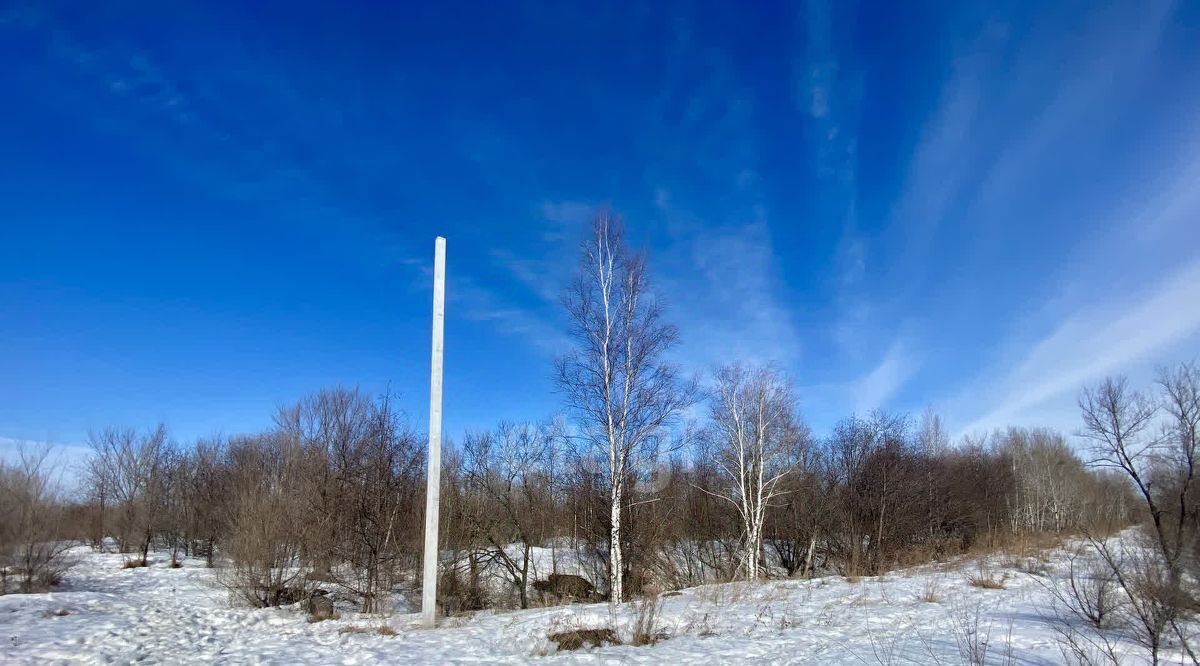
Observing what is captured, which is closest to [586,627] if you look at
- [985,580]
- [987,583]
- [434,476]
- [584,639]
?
[584,639]

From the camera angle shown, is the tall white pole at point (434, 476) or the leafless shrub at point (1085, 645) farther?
the tall white pole at point (434, 476)

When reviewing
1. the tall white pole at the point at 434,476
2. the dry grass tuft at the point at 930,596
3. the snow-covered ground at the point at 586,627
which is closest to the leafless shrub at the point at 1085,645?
the snow-covered ground at the point at 586,627

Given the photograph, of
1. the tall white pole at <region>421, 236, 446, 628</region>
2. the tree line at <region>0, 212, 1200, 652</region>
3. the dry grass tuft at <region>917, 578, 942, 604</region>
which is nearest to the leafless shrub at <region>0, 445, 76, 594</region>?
the tree line at <region>0, 212, 1200, 652</region>

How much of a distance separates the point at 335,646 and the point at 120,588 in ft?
45.5

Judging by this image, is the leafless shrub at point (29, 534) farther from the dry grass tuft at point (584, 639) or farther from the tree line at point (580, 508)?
the dry grass tuft at point (584, 639)

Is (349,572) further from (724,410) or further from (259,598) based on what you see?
(724,410)

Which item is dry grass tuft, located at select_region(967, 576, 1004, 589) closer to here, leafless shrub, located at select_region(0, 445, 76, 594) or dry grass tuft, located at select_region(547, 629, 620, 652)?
dry grass tuft, located at select_region(547, 629, 620, 652)

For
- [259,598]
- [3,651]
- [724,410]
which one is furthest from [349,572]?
[724,410]

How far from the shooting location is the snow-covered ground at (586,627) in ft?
27.2

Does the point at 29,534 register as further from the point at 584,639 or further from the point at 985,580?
the point at 985,580

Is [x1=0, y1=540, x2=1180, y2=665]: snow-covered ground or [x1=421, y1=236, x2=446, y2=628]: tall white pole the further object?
[x1=421, y1=236, x2=446, y2=628]: tall white pole

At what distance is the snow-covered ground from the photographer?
829cm

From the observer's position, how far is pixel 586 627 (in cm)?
991

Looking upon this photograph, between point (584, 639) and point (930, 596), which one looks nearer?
point (584, 639)
